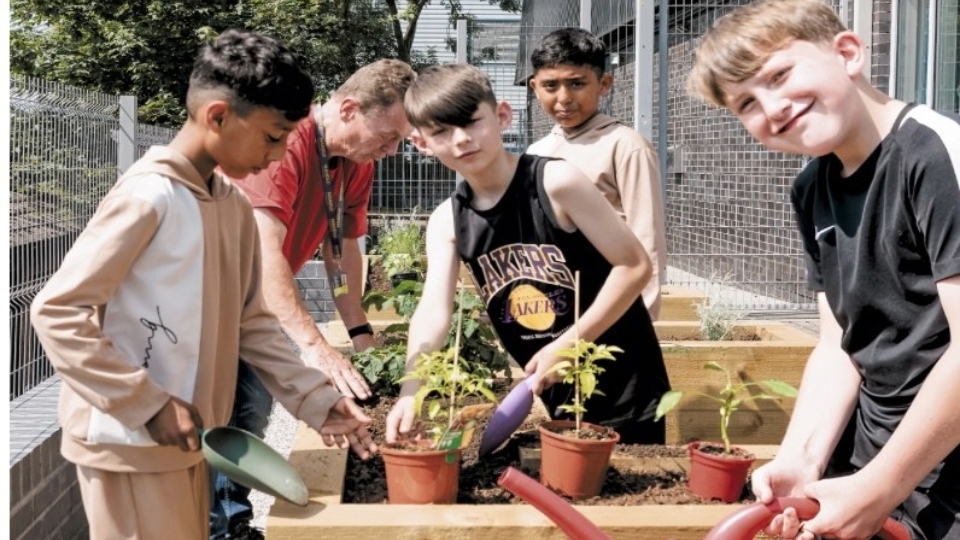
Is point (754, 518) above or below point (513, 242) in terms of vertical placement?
below

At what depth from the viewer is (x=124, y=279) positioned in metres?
2.22

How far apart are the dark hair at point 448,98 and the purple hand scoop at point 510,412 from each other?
68 cm

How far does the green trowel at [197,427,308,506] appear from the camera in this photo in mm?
2102

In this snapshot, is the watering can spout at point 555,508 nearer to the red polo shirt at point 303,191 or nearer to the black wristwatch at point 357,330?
the red polo shirt at point 303,191

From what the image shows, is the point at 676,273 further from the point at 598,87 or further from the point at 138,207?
the point at 138,207

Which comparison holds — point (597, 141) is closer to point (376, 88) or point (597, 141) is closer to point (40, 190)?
point (376, 88)

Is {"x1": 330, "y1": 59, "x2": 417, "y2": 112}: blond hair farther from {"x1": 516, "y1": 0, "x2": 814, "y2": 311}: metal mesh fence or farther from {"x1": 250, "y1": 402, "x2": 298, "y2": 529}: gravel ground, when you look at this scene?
{"x1": 516, "y1": 0, "x2": 814, "y2": 311}: metal mesh fence

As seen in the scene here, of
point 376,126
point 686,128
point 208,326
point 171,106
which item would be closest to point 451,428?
point 208,326

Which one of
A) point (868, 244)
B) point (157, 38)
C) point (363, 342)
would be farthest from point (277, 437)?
point (157, 38)

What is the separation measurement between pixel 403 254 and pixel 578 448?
6.04 metres

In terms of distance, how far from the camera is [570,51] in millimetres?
4277

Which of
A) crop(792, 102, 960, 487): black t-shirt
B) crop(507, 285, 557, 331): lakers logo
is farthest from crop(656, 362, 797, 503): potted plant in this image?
crop(792, 102, 960, 487): black t-shirt

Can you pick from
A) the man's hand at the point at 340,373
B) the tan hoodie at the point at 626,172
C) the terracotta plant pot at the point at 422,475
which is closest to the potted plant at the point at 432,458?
the terracotta plant pot at the point at 422,475

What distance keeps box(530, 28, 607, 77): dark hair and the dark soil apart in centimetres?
151
